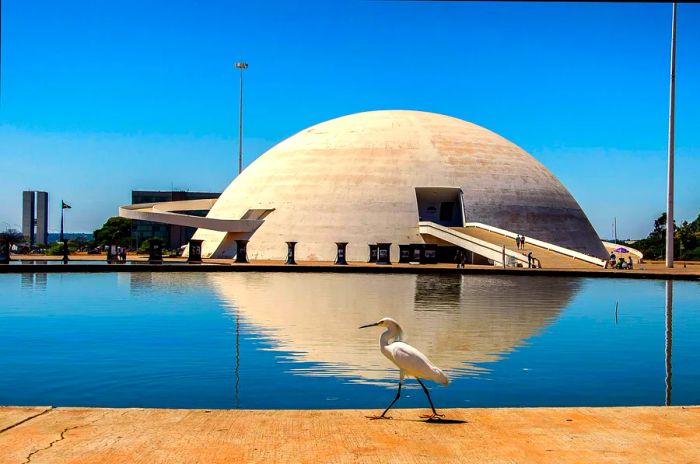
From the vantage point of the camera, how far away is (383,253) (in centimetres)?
4091

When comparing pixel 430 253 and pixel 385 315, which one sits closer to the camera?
pixel 385 315

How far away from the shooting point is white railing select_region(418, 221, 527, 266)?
130 ft

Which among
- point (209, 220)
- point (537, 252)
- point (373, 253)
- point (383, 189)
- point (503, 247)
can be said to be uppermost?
point (383, 189)

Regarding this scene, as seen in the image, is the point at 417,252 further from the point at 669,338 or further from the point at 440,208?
the point at 669,338

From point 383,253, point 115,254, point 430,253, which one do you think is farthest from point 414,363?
point 115,254

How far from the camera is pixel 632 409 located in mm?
7359

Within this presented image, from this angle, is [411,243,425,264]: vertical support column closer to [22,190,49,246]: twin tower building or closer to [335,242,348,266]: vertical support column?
[335,242,348,266]: vertical support column

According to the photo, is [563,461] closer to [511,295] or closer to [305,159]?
[511,295]

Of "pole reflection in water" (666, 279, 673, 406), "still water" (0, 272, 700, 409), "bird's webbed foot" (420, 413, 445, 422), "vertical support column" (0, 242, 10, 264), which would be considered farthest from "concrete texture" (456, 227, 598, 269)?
"bird's webbed foot" (420, 413, 445, 422)

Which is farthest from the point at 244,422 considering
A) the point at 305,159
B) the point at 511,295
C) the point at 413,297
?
the point at 305,159

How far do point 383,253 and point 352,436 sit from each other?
34.6 metres

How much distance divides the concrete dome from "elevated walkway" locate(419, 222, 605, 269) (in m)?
1.33

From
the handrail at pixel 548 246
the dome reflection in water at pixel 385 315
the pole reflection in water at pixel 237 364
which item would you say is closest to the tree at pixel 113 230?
the handrail at pixel 548 246

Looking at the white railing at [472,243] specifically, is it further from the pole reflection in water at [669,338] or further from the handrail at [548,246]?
the pole reflection in water at [669,338]
